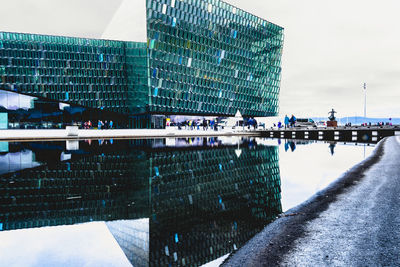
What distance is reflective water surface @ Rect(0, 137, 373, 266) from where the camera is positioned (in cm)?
441

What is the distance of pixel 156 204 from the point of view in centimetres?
695

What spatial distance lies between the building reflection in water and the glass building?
5421cm

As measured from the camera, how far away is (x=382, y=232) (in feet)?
14.8

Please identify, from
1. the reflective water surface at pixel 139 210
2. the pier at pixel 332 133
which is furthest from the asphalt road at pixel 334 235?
the pier at pixel 332 133

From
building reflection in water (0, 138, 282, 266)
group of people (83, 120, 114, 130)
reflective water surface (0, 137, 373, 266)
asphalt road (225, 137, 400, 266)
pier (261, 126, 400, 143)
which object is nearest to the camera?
asphalt road (225, 137, 400, 266)

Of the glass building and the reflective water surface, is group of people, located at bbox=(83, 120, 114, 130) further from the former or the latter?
the reflective water surface

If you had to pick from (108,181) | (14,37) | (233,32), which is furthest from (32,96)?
(108,181)

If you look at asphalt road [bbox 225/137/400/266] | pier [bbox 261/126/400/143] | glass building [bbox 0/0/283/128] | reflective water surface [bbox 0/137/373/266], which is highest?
glass building [bbox 0/0/283/128]

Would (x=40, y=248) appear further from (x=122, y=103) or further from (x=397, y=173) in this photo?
(x=122, y=103)

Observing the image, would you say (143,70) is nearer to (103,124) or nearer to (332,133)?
(103,124)

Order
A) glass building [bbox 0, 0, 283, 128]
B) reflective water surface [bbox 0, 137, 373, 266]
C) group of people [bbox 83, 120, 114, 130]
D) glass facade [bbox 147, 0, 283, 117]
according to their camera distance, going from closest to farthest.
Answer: reflective water surface [bbox 0, 137, 373, 266]
glass building [bbox 0, 0, 283, 128]
glass facade [bbox 147, 0, 283, 117]
group of people [bbox 83, 120, 114, 130]

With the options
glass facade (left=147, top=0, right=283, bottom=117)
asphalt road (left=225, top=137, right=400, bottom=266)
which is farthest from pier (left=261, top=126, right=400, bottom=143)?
asphalt road (left=225, top=137, right=400, bottom=266)

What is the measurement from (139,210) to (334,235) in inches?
152

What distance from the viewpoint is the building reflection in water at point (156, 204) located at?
4695mm
